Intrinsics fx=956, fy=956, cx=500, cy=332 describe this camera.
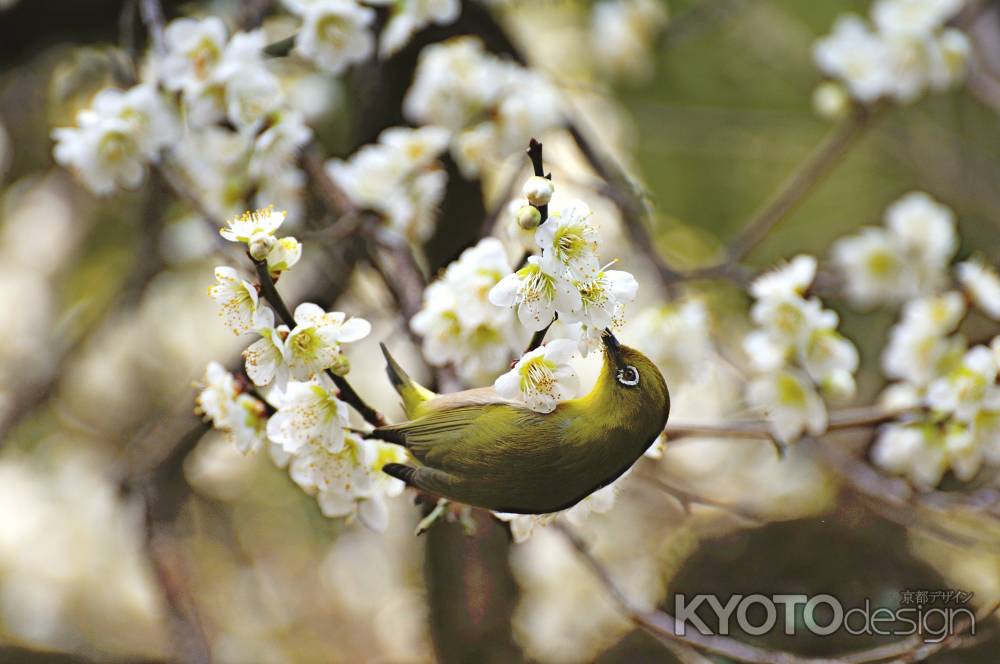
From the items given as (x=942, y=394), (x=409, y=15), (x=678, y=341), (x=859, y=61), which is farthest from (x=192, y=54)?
(x=859, y=61)

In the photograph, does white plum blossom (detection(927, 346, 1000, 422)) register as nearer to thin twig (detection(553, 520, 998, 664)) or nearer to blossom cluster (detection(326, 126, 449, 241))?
thin twig (detection(553, 520, 998, 664))

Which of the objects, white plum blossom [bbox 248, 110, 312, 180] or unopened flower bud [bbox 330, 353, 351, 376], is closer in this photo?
unopened flower bud [bbox 330, 353, 351, 376]

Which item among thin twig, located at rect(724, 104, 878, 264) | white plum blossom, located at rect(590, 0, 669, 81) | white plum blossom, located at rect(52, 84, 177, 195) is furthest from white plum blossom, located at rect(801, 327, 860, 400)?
white plum blossom, located at rect(590, 0, 669, 81)

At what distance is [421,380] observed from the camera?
1.28 m

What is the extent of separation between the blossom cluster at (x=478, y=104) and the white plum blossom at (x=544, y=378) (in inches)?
25.5

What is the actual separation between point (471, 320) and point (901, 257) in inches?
34.6

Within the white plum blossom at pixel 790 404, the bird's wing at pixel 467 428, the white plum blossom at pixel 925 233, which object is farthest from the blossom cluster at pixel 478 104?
the bird's wing at pixel 467 428

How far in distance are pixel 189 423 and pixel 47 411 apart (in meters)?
0.82

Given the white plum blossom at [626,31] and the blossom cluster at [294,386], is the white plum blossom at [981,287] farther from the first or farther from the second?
the white plum blossom at [626,31]

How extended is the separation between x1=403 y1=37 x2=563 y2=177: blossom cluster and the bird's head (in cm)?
65

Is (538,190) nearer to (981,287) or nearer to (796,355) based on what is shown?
(796,355)

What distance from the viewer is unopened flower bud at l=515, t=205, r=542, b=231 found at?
0.54m

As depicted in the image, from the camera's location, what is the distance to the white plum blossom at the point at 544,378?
0.55 metres

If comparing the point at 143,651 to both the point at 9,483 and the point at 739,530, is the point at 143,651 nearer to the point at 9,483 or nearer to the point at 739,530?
the point at 9,483
